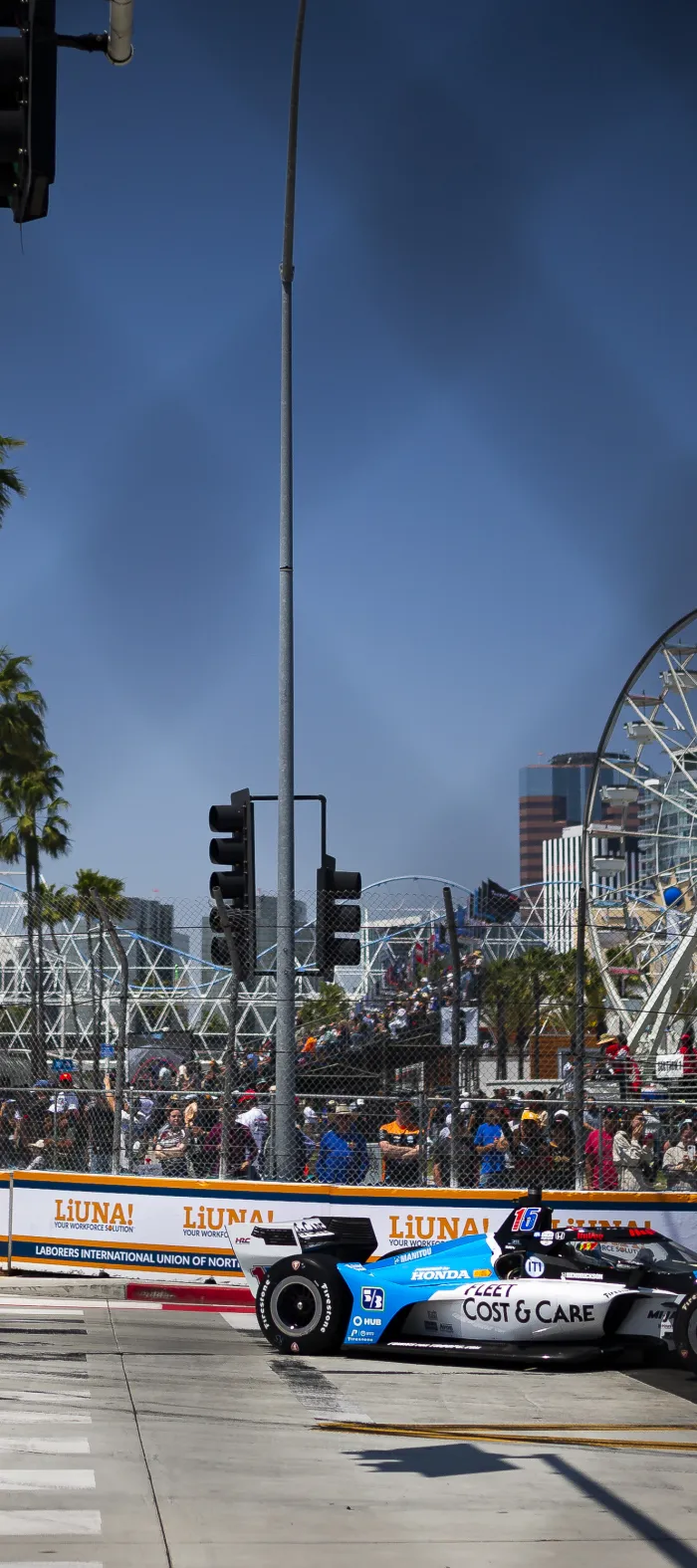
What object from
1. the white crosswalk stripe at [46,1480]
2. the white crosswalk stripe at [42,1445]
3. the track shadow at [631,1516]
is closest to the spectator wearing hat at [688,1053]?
the track shadow at [631,1516]

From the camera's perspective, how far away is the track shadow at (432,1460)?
7.40 metres

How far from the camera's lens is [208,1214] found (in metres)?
14.3

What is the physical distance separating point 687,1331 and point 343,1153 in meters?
4.66

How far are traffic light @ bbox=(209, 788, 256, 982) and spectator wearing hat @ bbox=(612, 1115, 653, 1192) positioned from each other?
3.43 meters

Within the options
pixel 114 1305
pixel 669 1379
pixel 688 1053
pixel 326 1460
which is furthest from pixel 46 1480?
pixel 688 1053

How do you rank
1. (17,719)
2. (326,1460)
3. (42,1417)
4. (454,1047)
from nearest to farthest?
(326,1460), (42,1417), (454,1047), (17,719)

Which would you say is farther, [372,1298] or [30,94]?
[372,1298]

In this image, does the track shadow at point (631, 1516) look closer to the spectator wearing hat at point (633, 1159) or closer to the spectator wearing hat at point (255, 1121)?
the spectator wearing hat at point (633, 1159)

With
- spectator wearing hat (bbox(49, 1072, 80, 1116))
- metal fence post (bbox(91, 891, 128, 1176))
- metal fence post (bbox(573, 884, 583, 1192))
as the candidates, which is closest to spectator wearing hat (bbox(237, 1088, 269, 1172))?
metal fence post (bbox(91, 891, 128, 1176))

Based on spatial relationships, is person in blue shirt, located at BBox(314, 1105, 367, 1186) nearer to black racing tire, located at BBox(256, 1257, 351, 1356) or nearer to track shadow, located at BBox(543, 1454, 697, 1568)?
black racing tire, located at BBox(256, 1257, 351, 1356)

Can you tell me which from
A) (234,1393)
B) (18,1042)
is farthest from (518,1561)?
(18,1042)

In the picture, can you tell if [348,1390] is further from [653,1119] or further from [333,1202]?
[653,1119]

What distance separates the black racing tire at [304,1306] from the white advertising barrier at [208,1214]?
224cm

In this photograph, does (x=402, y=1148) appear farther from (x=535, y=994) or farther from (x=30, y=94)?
(x=30, y=94)
